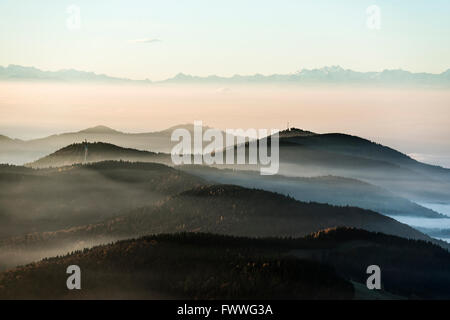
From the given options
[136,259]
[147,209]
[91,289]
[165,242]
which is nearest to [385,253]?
[165,242]

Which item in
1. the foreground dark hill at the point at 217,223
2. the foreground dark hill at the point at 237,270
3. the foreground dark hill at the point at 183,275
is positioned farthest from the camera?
the foreground dark hill at the point at 217,223

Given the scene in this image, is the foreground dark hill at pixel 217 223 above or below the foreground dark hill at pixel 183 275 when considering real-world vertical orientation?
below

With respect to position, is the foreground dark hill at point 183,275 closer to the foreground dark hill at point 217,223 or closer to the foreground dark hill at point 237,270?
the foreground dark hill at point 237,270

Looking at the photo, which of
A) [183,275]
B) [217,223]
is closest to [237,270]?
[183,275]

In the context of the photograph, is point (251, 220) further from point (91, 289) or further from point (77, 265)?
point (91, 289)

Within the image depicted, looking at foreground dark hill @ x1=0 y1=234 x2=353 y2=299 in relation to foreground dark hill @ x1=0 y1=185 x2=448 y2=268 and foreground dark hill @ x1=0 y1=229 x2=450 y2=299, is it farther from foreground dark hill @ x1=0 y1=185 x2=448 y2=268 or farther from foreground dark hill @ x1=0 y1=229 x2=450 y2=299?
foreground dark hill @ x1=0 y1=185 x2=448 y2=268

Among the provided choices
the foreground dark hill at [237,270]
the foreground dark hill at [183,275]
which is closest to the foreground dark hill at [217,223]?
the foreground dark hill at [237,270]

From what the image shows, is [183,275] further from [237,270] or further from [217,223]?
[217,223]

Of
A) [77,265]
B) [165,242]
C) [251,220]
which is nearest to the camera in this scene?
[77,265]
